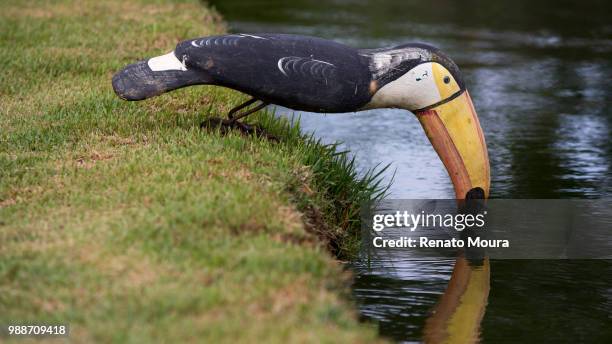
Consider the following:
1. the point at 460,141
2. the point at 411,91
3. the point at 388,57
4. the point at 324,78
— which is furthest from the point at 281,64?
the point at 460,141

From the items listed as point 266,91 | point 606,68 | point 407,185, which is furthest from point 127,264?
point 606,68

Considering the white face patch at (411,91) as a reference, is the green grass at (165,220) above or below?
below

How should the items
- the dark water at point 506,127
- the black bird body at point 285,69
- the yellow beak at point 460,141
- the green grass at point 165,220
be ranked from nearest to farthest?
1. the green grass at point 165,220
2. the dark water at point 506,127
3. the black bird body at point 285,69
4. the yellow beak at point 460,141

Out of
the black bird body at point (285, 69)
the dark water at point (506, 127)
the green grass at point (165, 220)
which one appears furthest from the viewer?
the black bird body at point (285, 69)

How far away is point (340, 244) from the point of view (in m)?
6.11

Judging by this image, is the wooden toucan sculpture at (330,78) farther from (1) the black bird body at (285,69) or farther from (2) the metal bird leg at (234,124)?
(2) the metal bird leg at (234,124)

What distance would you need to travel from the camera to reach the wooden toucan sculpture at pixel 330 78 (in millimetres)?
5852

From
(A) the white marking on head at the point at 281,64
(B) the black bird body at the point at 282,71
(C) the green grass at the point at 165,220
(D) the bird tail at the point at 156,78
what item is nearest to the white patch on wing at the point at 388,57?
(B) the black bird body at the point at 282,71

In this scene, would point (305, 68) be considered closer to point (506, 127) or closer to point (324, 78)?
point (324, 78)

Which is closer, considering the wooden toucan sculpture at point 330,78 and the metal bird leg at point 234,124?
the wooden toucan sculpture at point 330,78

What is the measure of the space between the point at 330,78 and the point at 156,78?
92 cm

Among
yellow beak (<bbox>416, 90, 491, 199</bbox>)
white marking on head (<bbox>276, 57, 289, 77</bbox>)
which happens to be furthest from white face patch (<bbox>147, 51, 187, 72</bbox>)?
yellow beak (<bbox>416, 90, 491, 199</bbox>)

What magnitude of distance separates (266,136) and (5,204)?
1.66 m

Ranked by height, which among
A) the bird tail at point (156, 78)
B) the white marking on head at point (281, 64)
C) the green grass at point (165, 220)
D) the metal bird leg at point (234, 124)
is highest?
the white marking on head at point (281, 64)
